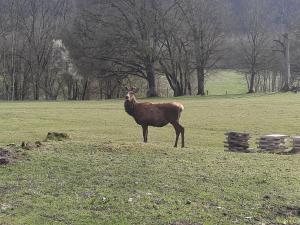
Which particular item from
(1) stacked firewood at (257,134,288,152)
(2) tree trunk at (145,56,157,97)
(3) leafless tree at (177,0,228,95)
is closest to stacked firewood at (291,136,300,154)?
(1) stacked firewood at (257,134,288,152)

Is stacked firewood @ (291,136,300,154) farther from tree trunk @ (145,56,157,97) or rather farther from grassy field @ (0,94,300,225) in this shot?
tree trunk @ (145,56,157,97)

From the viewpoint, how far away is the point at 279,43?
86.6 m

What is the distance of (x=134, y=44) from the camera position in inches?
2844

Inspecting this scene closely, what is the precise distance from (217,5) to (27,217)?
7339 cm

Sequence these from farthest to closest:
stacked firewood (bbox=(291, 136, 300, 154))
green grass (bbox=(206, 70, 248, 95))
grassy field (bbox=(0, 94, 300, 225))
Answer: green grass (bbox=(206, 70, 248, 95)) → stacked firewood (bbox=(291, 136, 300, 154)) → grassy field (bbox=(0, 94, 300, 225))

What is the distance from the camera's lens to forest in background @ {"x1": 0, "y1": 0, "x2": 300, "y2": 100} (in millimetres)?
72812

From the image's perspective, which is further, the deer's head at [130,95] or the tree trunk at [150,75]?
the tree trunk at [150,75]

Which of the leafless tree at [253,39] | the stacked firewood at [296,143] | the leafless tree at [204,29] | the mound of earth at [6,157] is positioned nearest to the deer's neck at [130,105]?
the stacked firewood at [296,143]

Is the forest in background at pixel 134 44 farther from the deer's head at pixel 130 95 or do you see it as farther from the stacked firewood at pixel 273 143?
the deer's head at pixel 130 95

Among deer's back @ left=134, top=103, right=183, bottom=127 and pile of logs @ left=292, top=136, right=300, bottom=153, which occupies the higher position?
deer's back @ left=134, top=103, right=183, bottom=127

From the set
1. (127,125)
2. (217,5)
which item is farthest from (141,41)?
(127,125)

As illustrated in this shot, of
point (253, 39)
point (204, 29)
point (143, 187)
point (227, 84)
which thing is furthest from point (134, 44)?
point (143, 187)

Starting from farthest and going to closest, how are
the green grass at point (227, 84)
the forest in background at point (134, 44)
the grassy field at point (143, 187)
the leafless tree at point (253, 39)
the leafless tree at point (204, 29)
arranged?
the green grass at point (227, 84)
the leafless tree at point (253, 39)
the leafless tree at point (204, 29)
the forest in background at point (134, 44)
the grassy field at point (143, 187)

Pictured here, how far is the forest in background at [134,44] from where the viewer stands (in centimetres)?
7281
